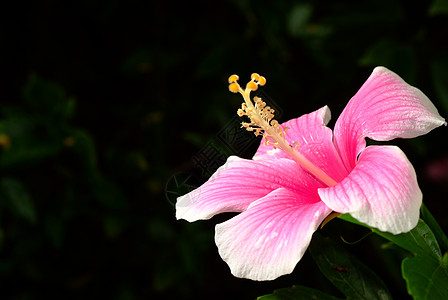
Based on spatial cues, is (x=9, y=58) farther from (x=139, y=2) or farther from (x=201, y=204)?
(x=201, y=204)

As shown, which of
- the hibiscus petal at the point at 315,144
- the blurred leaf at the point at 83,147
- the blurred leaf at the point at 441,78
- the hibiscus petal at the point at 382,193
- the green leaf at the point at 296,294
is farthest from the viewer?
the blurred leaf at the point at 83,147

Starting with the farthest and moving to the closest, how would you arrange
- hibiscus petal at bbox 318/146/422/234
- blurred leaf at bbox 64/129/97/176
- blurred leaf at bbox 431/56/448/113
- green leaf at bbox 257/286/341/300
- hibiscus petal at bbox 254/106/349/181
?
blurred leaf at bbox 64/129/97/176, blurred leaf at bbox 431/56/448/113, hibiscus petal at bbox 254/106/349/181, green leaf at bbox 257/286/341/300, hibiscus petal at bbox 318/146/422/234

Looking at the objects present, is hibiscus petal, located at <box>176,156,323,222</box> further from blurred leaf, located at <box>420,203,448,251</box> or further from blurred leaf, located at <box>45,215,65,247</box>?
blurred leaf, located at <box>45,215,65,247</box>

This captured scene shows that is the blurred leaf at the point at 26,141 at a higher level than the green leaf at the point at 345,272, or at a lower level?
higher

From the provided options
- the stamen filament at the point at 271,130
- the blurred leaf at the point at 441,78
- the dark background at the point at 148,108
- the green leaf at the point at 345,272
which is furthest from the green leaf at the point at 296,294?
the blurred leaf at the point at 441,78

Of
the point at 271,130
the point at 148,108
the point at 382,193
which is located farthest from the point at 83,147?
the point at 382,193

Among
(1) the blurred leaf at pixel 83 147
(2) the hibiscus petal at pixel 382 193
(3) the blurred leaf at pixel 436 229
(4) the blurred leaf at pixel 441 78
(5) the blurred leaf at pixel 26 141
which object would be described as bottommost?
(4) the blurred leaf at pixel 441 78

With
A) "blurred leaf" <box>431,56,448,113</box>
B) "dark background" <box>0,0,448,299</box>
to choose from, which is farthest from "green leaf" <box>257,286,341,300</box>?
"blurred leaf" <box>431,56,448,113</box>

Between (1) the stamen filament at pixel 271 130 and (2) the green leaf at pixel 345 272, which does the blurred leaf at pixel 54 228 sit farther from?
(2) the green leaf at pixel 345 272
